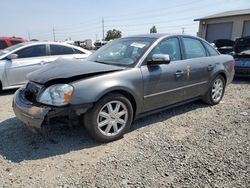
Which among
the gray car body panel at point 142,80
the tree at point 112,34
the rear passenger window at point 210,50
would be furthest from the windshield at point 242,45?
the tree at point 112,34

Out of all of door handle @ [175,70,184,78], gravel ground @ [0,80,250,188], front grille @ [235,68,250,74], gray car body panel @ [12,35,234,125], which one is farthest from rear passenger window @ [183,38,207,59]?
front grille @ [235,68,250,74]

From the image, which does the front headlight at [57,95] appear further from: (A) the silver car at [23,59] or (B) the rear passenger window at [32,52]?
(B) the rear passenger window at [32,52]

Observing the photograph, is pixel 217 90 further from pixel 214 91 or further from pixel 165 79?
pixel 165 79

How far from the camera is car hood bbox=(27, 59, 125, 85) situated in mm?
3230

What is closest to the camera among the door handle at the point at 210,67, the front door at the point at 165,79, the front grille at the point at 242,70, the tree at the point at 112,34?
the front door at the point at 165,79

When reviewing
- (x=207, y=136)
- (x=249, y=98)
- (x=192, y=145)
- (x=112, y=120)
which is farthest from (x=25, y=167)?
(x=249, y=98)

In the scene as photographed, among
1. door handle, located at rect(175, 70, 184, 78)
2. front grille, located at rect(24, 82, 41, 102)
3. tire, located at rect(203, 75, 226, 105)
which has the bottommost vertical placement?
tire, located at rect(203, 75, 226, 105)

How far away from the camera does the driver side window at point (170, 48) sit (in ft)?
13.4

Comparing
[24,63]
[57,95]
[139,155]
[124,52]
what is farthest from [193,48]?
[24,63]

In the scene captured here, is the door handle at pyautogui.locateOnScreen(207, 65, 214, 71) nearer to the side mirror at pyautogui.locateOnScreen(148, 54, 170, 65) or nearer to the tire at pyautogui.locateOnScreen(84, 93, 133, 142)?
the side mirror at pyautogui.locateOnScreen(148, 54, 170, 65)

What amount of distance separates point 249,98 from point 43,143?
494 cm

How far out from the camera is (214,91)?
17.4 ft

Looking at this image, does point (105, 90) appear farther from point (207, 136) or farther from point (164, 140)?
point (207, 136)

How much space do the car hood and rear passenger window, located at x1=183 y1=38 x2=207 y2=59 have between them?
1.56 metres
